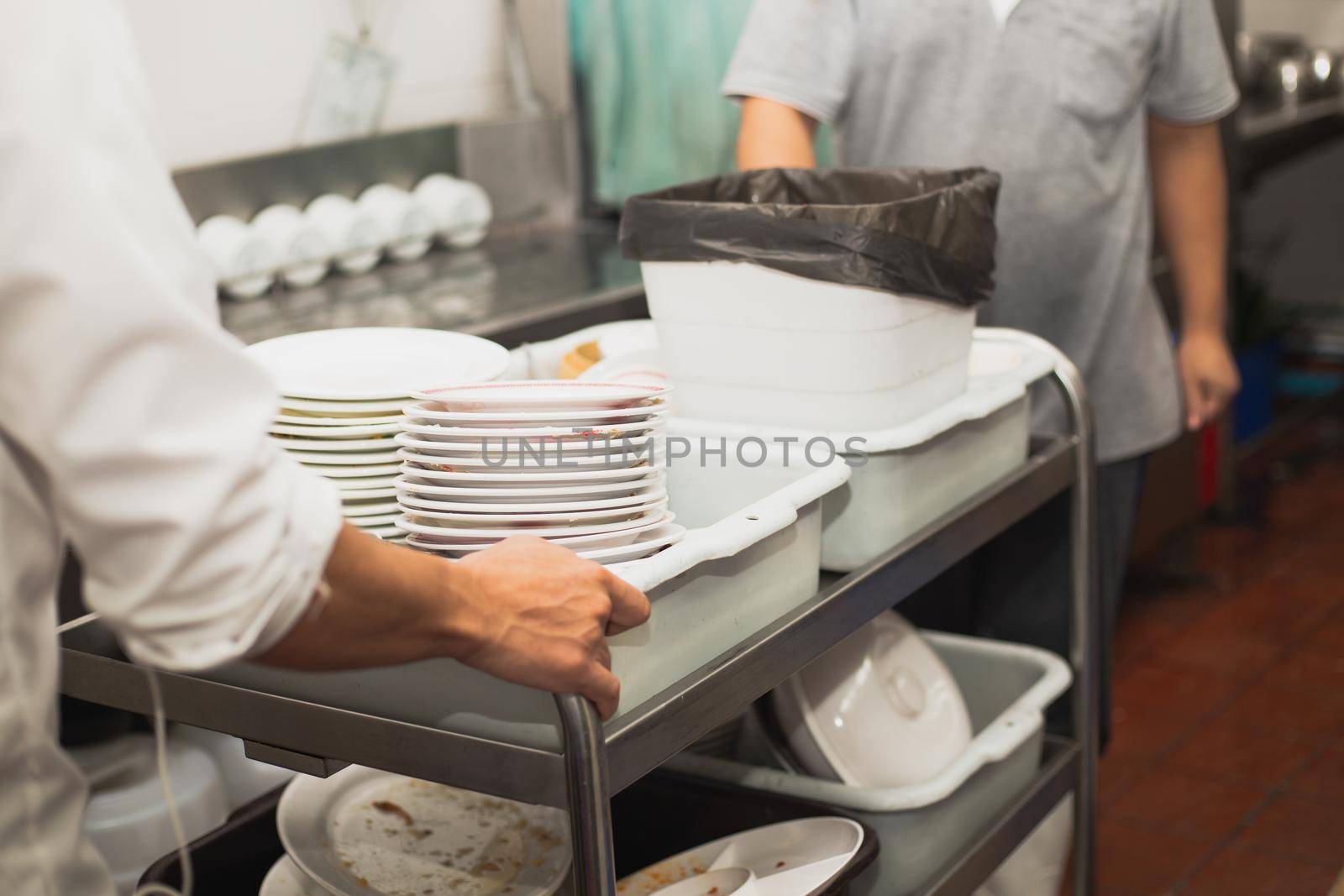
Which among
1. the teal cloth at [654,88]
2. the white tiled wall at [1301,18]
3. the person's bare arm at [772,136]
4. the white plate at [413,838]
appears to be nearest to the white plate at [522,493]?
the white plate at [413,838]

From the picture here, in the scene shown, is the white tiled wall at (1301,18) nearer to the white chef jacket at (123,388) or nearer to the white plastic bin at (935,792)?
the white plastic bin at (935,792)

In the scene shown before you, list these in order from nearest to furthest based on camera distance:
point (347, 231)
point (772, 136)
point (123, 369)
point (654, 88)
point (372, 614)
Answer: point (123, 369), point (372, 614), point (772, 136), point (347, 231), point (654, 88)

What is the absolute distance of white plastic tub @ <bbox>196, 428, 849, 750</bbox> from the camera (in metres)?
0.99

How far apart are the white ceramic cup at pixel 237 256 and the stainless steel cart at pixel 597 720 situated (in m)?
1.17

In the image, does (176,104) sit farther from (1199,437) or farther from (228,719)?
(1199,437)

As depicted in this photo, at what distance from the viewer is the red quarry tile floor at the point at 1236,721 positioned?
7.83 feet

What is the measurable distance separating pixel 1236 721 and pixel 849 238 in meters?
2.06

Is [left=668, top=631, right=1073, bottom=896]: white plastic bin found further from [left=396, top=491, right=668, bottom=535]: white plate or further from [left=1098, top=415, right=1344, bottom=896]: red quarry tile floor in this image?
[left=1098, top=415, right=1344, bottom=896]: red quarry tile floor

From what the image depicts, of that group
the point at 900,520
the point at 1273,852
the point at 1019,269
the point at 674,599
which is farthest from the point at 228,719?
the point at 1273,852

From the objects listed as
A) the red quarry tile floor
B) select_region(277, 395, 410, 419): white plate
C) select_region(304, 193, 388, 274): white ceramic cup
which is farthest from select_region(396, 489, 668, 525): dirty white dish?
the red quarry tile floor

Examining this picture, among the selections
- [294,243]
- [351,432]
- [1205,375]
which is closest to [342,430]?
[351,432]

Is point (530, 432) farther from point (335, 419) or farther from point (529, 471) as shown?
point (335, 419)

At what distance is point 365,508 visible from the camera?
1181mm

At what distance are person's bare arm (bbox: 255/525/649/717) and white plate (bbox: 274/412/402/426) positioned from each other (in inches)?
8.7
